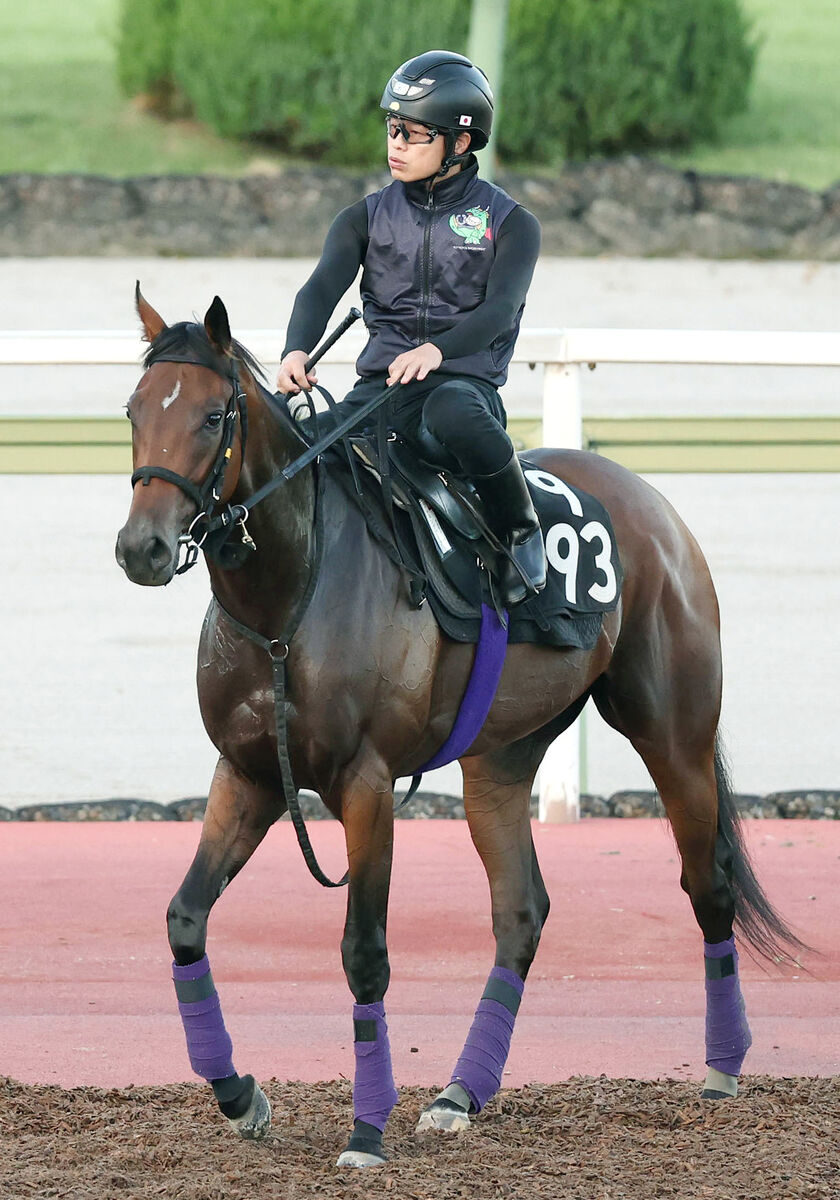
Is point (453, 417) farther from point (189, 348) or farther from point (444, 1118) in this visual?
point (444, 1118)

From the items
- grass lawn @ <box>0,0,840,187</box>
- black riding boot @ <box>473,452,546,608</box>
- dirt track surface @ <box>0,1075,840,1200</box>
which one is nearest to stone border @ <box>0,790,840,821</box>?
dirt track surface @ <box>0,1075,840,1200</box>

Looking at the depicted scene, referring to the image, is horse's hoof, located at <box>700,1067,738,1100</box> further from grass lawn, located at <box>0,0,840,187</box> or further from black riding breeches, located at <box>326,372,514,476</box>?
grass lawn, located at <box>0,0,840,187</box>

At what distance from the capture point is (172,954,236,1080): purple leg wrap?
426 cm

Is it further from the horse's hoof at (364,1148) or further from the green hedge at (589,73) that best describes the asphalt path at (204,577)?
the horse's hoof at (364,1148)

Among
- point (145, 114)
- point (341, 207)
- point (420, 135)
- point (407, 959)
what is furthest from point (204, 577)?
point (145, 114)

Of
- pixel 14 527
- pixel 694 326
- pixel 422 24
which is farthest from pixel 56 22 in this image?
pixel 14 527

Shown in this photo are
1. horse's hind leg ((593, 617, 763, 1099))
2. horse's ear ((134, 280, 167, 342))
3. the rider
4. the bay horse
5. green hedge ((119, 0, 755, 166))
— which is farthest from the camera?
green hedge ((119, 0, 755, 166))

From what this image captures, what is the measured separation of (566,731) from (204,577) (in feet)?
24.8

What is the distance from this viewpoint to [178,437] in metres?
3.82

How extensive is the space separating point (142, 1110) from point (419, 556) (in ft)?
5.11

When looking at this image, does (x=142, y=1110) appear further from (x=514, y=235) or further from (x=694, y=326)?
(x=694, y=326)

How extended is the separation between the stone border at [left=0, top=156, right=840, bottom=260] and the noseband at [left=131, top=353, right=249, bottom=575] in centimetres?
2166

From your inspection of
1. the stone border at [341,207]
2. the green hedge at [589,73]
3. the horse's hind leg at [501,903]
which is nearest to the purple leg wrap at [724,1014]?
the horse's hind leg at [501,903]

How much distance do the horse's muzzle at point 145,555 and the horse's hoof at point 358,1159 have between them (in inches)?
56.4
